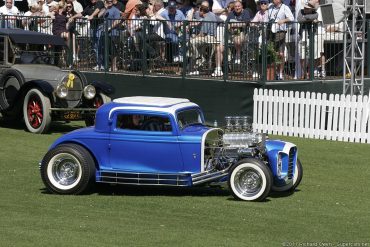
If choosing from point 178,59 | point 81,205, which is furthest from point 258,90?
point 81,205

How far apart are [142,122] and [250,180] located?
5.78 feet

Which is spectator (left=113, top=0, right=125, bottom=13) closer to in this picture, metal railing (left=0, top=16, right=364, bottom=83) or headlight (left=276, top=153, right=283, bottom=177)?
metal railing (left=0, top=16, right=364, bottom=83)

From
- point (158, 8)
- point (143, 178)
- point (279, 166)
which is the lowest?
point (143, 178)

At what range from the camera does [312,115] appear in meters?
19.6

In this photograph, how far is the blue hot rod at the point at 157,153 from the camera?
43.2 ft

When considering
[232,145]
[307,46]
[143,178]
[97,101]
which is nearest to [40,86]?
[97,101]

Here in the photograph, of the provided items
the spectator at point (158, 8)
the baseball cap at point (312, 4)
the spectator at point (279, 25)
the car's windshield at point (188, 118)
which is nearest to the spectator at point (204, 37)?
the spectator at point (279, 25)

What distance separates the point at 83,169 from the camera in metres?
13.4

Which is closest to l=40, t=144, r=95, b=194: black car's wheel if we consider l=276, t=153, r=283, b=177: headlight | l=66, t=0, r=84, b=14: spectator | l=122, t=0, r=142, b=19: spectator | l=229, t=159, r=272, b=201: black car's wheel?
l=229, t=159, r=272, b=201: black car's wheel

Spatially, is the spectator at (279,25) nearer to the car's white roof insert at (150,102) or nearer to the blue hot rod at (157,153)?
the car's white roof insert at (150,102)

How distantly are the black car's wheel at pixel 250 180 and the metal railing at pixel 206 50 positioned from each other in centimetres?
806

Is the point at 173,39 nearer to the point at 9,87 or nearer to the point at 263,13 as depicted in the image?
the point at 263,13

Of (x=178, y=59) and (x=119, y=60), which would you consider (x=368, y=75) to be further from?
(x=119, y=60)

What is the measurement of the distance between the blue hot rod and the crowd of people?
7690mm
